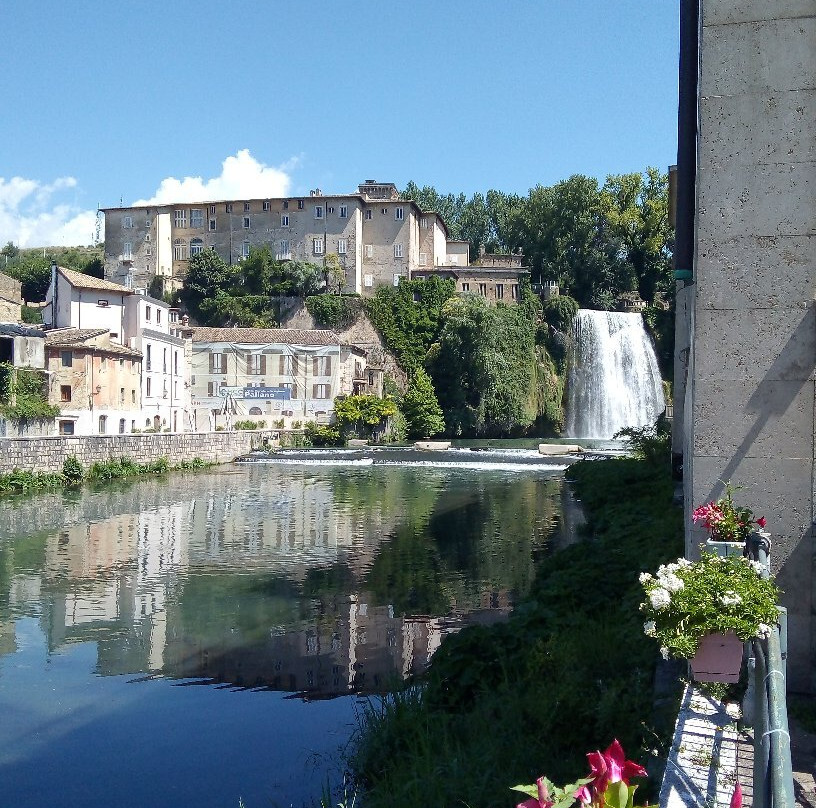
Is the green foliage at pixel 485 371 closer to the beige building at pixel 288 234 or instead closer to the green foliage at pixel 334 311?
the green foliage at pixel 334 311

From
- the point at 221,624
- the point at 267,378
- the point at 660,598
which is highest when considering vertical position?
the point at 267,378

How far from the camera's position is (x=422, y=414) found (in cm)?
5131

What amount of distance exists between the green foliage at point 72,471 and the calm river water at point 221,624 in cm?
430

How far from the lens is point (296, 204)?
209ft

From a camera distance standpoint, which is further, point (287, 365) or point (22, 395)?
point (287, 365)

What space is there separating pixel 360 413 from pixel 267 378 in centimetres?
593

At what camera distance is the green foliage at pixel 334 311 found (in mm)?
57625

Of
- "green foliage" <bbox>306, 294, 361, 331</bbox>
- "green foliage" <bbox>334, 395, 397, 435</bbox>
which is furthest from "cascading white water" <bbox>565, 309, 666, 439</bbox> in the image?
"green foliage" <bbox>306, 294, 361, 331</bbox>

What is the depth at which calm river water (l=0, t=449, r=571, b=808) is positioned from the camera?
7495mm

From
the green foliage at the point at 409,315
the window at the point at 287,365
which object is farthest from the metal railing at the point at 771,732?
the green foliage at the point at 409,315

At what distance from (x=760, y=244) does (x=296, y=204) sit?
60.3 meters

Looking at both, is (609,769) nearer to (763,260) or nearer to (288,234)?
(763,260)

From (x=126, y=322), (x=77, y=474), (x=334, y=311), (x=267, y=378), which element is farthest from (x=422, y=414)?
(x=77, y=474)

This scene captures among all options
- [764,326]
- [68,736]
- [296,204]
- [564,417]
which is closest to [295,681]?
[68,736]
